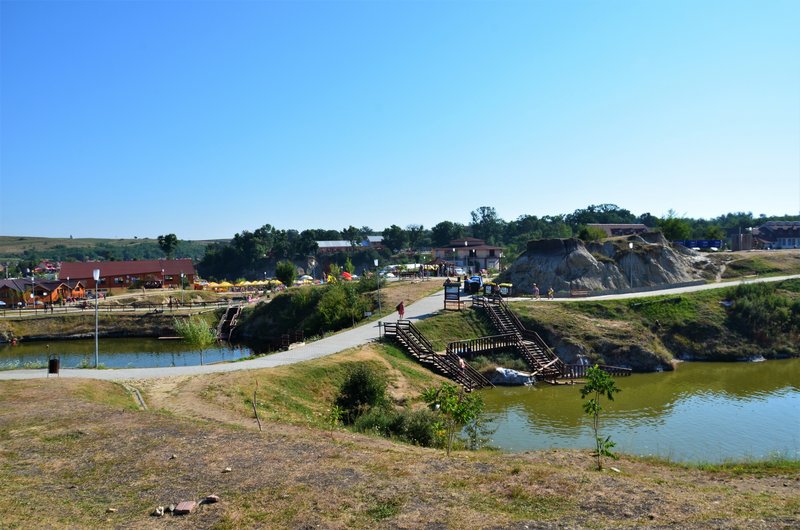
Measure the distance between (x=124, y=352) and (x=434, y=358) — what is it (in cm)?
3285

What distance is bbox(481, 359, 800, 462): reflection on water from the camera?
75.1 feet

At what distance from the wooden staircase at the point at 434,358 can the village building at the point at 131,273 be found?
6114 cm

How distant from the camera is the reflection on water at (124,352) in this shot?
44.9m

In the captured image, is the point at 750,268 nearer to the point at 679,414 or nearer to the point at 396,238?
the point at 679,414

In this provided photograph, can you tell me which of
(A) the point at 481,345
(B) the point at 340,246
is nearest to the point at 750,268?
(A) the point at 481,345

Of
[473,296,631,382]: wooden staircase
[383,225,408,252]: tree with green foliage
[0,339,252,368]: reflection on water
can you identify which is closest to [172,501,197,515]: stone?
[473,296,631,382]: wooden staircase

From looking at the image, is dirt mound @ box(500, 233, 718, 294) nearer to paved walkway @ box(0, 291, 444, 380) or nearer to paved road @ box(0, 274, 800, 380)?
paved road @ box(0, 274, 800, 380)

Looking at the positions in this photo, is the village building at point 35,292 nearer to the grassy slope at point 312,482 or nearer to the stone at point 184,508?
the grassy slope at point 312,482

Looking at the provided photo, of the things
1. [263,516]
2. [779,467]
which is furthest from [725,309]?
[263,516]

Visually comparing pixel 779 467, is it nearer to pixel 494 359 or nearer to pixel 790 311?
pixel 494 359

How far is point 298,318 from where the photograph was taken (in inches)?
2136

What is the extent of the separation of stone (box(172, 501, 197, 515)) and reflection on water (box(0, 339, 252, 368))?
3313cm

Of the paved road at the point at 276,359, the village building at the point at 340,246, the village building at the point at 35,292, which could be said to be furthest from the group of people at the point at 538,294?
the village building at the point at 340,246

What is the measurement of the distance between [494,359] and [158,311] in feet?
140
